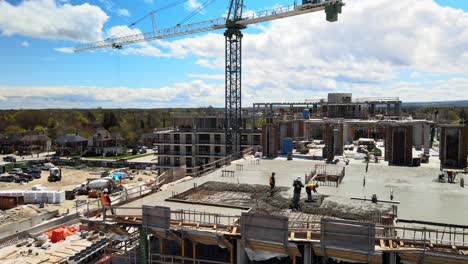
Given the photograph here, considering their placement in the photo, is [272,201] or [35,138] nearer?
[272,201]

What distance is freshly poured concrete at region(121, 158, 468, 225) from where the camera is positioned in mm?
14984

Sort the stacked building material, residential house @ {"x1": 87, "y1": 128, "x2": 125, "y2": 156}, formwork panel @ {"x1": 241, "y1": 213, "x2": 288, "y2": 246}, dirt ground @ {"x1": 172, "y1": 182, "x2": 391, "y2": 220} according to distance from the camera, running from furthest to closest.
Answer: residential house @ {"x1": 87, "y1": 128, "x2": 125, "y2": 156}, the stacked building material, dirt ground @ {"x1": 172, "y1": 182, "x2": 391, "y2": 220}, formwork panel @ {"x1": 241, "y1": 213, "x2": 288, "y2": 246}

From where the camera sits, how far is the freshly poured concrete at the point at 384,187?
15.0 m

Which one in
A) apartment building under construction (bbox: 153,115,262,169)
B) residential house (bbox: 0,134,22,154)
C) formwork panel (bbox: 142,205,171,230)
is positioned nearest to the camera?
formwork panel (bbox: 142,205,171,230)

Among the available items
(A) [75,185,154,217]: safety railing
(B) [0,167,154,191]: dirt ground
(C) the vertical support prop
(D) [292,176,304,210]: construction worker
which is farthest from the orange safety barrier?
(B) [0,167,154,191]: dirt ground

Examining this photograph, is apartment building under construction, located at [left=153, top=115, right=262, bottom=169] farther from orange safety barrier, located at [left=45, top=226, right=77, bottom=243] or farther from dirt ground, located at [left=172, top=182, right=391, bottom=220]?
dirt ground, located at [left=172, top=182, right=391, bottom=220]

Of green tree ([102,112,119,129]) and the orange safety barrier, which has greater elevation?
green tree ([102,112,119,129])

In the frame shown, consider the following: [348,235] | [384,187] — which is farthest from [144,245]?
[384,187]

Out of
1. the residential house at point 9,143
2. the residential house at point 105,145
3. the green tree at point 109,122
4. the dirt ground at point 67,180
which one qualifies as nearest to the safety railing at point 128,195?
the dirt ground at point 67,180

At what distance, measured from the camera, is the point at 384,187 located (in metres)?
19.2

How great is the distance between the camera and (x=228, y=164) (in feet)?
90.8

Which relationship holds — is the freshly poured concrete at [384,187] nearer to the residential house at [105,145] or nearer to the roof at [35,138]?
the residential house at [105,145]

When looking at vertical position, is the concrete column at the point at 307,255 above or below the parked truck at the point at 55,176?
above

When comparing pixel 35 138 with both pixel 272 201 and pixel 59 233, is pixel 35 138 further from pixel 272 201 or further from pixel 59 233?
pixel 272 201
